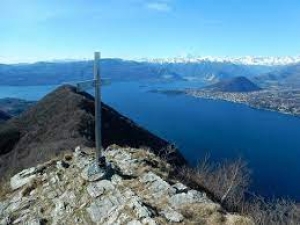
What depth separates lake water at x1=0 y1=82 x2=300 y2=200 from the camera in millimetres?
81188

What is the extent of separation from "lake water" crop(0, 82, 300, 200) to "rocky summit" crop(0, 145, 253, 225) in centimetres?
5903

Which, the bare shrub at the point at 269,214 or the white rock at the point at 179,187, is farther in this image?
the bare shrub at the point at 269,214

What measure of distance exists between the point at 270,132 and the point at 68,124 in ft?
308

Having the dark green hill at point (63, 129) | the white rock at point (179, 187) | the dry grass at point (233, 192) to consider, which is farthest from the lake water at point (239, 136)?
the white rock at point (179, 187)

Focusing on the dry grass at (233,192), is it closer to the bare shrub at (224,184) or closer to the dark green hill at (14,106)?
the bare shrub at (224,184)

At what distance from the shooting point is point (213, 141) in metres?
110

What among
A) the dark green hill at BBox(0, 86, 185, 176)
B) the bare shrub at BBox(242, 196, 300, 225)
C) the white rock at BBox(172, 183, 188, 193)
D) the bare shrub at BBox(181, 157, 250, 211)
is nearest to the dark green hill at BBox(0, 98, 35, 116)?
the dark green hill at BBox(0, 86, 185, 176)

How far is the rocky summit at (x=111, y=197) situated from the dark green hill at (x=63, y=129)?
81.8ft

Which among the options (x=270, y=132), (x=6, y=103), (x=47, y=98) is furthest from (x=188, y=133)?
(x=6, y=103)

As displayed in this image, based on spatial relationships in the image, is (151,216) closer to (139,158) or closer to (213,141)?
(139,158)

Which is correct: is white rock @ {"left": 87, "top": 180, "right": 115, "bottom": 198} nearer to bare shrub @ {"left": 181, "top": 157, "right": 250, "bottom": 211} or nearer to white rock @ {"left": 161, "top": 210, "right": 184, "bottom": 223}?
white rock @ {"left": 161, "top": 210, "right": 184, "bottom": 223}

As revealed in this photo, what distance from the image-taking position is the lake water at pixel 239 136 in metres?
81.2

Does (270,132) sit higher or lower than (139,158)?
lower

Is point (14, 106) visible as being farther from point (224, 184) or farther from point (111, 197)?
point (111, 197)
